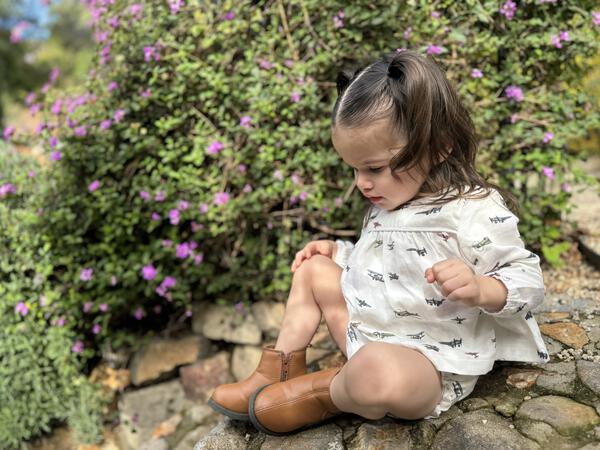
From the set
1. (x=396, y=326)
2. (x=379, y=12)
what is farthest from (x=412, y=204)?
(x=379, y=12)

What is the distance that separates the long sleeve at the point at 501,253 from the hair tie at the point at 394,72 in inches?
14.6

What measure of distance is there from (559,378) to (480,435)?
366 millimetres

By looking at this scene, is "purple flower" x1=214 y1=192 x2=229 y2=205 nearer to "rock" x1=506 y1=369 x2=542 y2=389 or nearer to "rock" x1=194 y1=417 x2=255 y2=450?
"rock" x1=194 y1=417 x2=255 y2=450

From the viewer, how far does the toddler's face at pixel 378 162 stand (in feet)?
4.83

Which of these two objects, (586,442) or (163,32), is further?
(163,32)

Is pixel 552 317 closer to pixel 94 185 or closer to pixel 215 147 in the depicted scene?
pixel 215 147

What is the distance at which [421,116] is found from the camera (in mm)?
1466

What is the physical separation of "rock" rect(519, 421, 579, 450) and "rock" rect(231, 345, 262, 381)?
1712 millimetres

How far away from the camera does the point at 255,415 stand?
161 centimetres

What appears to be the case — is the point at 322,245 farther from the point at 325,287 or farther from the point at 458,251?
the point at 458,251

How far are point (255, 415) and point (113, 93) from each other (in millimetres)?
1916

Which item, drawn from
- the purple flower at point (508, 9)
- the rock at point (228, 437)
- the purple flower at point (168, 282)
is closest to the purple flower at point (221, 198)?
the purple flower at point (168, 282)

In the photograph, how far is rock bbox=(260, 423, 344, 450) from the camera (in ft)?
5.23

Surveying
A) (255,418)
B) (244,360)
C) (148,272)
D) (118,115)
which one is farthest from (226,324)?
(255,418)
